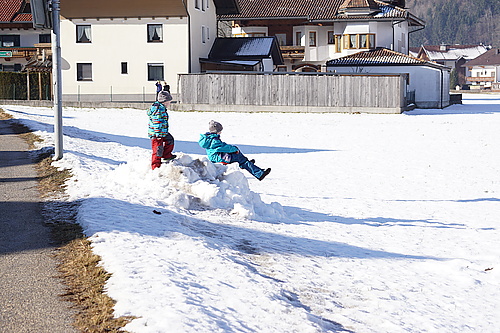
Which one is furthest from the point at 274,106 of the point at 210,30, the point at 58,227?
the point at 58,227

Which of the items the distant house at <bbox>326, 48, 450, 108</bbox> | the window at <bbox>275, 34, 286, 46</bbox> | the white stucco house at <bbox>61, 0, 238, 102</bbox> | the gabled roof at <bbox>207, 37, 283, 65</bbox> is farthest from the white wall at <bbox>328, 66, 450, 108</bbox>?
the white stucco house at <bbox>61, 0, 238, 102</bbox>

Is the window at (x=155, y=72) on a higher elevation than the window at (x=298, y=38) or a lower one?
lower

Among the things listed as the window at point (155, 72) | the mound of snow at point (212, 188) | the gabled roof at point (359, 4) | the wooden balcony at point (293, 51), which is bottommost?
the mound of snow at point (212, 188)

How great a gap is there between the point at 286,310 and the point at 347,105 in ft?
112

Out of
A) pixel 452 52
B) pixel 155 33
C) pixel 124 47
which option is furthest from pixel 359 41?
pixel 452 52

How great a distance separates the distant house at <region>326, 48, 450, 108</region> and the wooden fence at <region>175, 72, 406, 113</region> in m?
9.53

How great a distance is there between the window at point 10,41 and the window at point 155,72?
68.9 feet

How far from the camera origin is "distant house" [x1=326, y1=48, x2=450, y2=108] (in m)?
48.9

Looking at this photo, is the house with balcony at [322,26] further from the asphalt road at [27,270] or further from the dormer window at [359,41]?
A: the asphalt road at [27,270]

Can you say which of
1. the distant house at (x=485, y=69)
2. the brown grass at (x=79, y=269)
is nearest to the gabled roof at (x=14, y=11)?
the brown grass at (x=79, y=269)

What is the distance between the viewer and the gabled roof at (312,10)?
54.2m

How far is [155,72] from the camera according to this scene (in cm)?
4522

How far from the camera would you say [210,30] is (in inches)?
1939

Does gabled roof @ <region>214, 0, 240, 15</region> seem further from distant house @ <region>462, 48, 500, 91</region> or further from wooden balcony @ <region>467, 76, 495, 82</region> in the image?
wooden balcony @ <region>467, 76, 495, 82</region>
